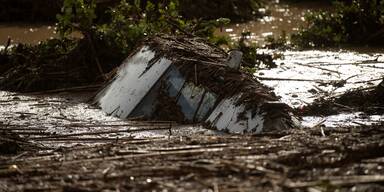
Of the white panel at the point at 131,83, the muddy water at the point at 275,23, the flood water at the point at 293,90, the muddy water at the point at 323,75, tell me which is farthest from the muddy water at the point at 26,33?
the white panel at the point at 131,83

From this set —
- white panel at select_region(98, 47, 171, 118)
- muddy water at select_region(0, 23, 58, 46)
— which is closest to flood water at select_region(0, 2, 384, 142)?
white panel at select_region(98, 47, 171, 118)

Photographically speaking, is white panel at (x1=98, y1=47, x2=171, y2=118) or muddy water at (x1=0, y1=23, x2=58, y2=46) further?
muddy water at (x1=0, y1=23, x2=58, y2=46)

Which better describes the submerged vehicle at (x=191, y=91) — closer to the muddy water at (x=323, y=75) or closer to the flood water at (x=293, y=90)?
the flood water at (x=293, y=90)

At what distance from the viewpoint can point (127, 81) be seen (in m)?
7.04

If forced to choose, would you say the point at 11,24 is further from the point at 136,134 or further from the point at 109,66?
the point at 136,134

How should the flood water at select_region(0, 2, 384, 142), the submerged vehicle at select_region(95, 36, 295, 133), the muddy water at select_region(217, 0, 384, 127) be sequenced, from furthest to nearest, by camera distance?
the muddy water at select_region(217, 0, 384, 127)
the flood water at select_region(0, 2, 384, 142)
the submerged vehicle at select_region(95, 36, 295, 133)

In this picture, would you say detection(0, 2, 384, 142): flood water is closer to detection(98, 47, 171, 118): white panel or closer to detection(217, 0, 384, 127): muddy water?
detection(217, 0, 384, 127): muddy water

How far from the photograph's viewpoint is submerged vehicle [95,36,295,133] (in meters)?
5.55

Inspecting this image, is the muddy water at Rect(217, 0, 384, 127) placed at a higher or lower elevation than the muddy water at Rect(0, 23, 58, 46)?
lower

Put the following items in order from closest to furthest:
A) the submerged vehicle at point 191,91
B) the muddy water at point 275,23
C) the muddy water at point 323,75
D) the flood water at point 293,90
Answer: the submerged vehicle at point 191,91, the flood water at point 293,90, the muddy water at point 323,75, the muddy water at point 275,23

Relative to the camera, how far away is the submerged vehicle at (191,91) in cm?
555

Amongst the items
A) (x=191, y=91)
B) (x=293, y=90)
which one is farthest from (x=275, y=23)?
(x=191, y=91)

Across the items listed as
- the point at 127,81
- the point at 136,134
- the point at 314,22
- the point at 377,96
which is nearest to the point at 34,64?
the point at 127,81

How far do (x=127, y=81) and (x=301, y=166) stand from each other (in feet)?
12.3
